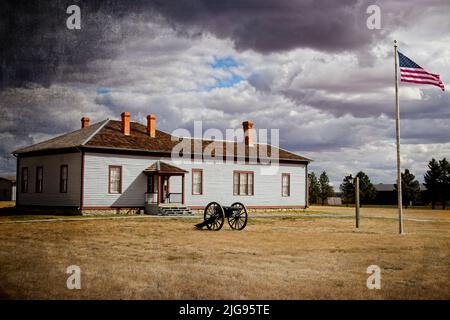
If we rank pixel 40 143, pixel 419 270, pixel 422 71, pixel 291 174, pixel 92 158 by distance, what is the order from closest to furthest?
pixel 419 270 → pixel 422 71 → pixel 92 158 → pixel 40 143 → pixel 291 174

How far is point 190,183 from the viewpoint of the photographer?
3288 centimetres

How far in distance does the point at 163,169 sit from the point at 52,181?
6959 millimetres

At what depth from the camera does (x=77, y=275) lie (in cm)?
884

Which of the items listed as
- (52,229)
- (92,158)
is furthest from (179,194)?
(52,229)

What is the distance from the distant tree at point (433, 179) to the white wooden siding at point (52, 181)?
51949mm

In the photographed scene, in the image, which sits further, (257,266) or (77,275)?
(257,266)

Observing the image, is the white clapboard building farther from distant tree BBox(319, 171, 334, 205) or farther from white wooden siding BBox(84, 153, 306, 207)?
distant tree BBox(319, 171, 334, 205)

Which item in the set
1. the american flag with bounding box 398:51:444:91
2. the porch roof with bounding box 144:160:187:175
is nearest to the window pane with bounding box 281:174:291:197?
the porch roof with bounding box 144:160:187:175

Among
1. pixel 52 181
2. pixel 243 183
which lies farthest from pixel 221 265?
pixel 243 183

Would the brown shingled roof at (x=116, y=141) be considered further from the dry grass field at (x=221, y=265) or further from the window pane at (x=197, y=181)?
the dry grass field at (x=221, y=265)

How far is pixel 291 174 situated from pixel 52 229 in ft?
72.6

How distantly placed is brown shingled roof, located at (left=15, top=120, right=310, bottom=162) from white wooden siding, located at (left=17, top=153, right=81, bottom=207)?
77 cm
